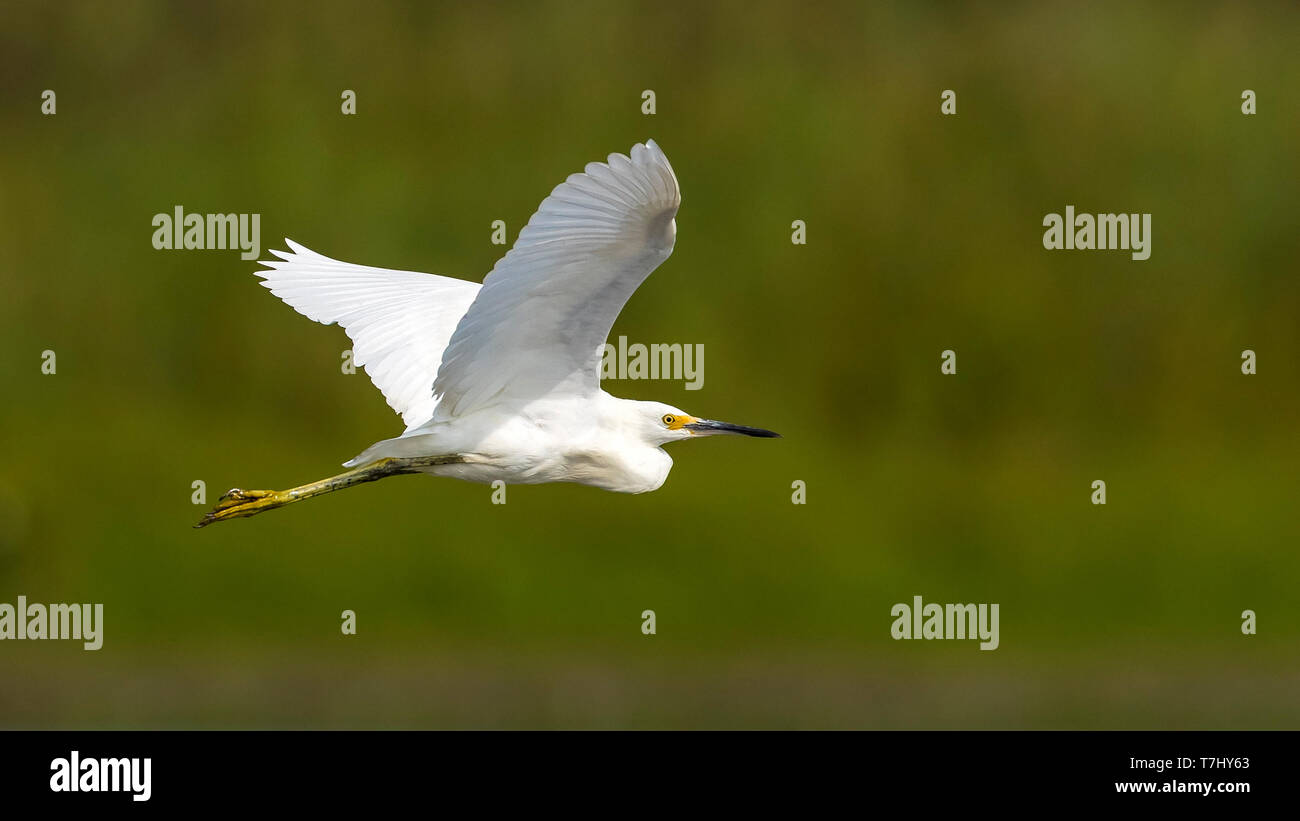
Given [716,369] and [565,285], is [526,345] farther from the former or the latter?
[716,369]

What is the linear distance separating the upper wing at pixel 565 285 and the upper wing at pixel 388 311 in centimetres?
29

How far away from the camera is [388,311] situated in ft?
18.2

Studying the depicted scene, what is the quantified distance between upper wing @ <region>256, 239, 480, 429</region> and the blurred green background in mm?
6668

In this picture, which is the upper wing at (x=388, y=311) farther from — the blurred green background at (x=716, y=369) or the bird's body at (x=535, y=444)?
the blurred green background at (x=716, y=369)

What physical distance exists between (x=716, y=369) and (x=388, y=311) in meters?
7.32

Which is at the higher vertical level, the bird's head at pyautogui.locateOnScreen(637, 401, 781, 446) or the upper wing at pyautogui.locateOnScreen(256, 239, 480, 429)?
the upper wing at pyautogui.locateOnScreen(256, 239, 480, 429)

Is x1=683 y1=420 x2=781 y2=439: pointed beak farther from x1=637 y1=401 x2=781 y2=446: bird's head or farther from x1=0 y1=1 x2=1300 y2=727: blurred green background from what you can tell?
x1=0 y1=1 x2=1300 y2=727: blurred green background

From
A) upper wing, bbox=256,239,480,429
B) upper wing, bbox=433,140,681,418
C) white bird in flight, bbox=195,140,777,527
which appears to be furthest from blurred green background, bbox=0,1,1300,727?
upper wing, bbox=433,140,681,418

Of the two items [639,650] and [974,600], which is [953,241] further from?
[639,650]

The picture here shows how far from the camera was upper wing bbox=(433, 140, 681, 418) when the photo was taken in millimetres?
4258

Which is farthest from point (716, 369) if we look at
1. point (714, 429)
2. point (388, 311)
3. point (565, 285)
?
point (565, 285)

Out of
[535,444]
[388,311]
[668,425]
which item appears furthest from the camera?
[388,311]

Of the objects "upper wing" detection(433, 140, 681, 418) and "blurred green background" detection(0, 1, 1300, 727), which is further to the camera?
"blurred green background" detection(0, 1, 1300, 727)

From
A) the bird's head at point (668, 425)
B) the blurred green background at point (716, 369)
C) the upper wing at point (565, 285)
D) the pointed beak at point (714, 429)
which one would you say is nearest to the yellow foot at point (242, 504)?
the upper wing at point (565, 285)
